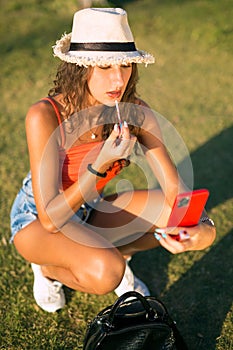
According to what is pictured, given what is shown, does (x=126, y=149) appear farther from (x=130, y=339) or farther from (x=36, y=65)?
(x=36, y=65)

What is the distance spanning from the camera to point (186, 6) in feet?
31.7

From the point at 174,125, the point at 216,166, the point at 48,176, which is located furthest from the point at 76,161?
the point at 174,125

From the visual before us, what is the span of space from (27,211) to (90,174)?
0.63 m

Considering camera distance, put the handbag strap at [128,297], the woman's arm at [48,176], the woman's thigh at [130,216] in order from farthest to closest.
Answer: the woman's thigh at [130,216]
the woman's arm at [48,176]
the handbag strap at [128,297]

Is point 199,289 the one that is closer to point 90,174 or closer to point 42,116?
point 90,174

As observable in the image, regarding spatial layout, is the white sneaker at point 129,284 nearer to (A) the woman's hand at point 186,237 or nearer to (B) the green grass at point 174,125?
(B) the green grass at point 174,125

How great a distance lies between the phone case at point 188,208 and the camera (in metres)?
2.46

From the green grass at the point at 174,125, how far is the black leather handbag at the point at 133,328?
0.45 metres

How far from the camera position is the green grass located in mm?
3076

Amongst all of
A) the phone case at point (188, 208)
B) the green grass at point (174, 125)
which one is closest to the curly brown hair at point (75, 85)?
the phone case at point (188, 208)

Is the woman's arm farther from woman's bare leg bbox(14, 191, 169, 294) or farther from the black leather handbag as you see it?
the black leather handbag

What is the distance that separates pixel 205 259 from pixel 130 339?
4.20 feet

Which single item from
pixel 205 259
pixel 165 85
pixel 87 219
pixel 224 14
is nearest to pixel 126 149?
pixel 87 219

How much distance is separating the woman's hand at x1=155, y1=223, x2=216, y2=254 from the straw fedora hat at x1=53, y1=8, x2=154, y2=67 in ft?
2.79
